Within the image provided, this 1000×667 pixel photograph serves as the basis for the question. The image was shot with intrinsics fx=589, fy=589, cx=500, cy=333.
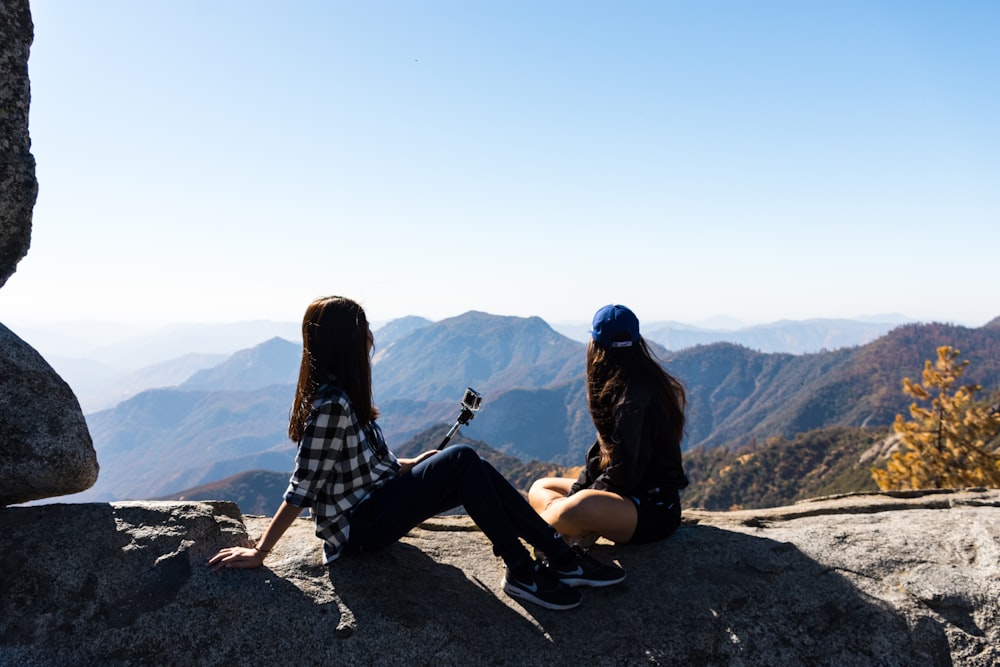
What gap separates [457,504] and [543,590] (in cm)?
105

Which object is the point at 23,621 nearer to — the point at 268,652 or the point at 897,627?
the point at 268,652

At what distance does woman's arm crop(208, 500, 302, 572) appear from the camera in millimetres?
4820

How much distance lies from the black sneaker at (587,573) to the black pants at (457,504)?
220mm

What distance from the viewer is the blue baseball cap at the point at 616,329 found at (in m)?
5.71

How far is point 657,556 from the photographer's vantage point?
19.4 feet

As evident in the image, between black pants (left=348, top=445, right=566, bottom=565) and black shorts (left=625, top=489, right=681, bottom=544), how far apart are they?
1.05 metres

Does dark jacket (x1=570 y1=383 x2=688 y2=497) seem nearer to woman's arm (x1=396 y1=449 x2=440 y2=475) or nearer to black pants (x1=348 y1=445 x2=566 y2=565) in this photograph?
black pants (x1=348 y1=445 x2=566 y2=565)

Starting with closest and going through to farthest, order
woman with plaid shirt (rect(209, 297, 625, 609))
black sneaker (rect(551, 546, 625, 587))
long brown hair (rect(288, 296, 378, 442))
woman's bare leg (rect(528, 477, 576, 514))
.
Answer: woman with plaid shirt (rect(209, 297, 625, 609)) < long brown hair (rect(288, 296, 378, 442)) < black sneaker (rect(551, 546, 625, 587)) < woman's bare leg (rect(528, 477, 576, 514))

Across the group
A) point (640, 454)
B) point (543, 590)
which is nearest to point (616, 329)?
point (640, 454)

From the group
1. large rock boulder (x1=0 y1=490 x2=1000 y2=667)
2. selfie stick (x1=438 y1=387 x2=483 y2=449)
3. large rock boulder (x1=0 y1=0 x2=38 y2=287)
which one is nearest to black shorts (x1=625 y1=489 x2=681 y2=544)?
large rock boulder (x1=0 y1=490 x2=1000 y2=667)

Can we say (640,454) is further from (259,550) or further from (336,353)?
(259,550)

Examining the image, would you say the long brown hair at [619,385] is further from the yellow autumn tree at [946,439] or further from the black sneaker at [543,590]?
the yellow autumn tree at [946,439]

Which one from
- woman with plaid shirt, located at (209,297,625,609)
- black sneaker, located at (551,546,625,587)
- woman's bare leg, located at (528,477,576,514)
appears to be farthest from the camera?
woman's bare leg, located at (528,477,576,514)

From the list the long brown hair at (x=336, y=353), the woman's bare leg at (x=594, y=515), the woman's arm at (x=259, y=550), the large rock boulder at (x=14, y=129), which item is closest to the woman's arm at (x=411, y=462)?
the long brown hair at (x=336, y=353)
